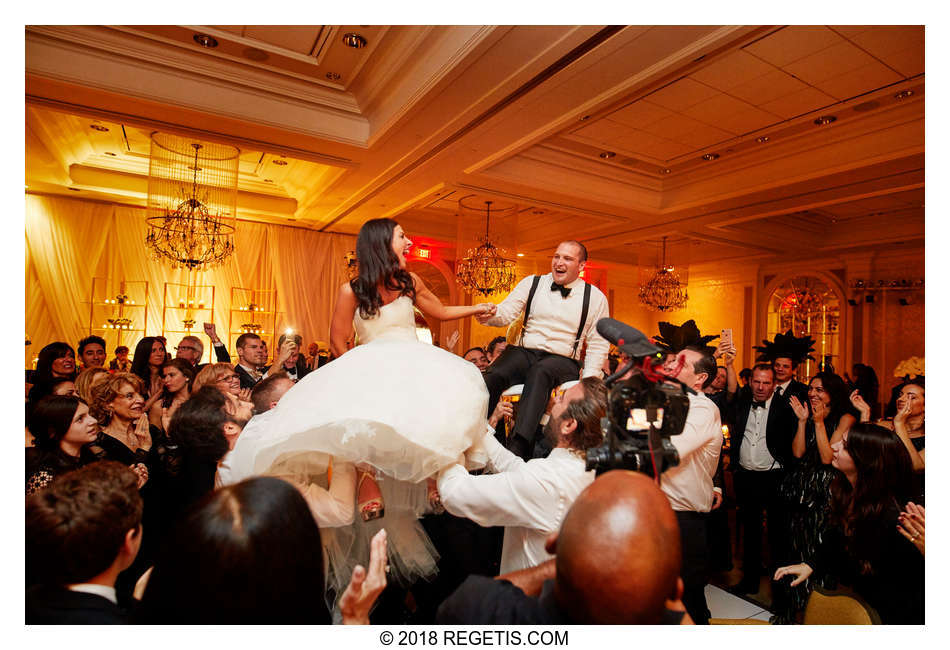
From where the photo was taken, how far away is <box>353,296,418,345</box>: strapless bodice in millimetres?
2529

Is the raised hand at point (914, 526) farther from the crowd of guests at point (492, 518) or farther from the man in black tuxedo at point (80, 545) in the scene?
the man in black tuxedo at point (80, 545)

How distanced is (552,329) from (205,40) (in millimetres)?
3770

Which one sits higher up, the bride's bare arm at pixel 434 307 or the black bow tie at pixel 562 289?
the black bow tie at pixel 562 289

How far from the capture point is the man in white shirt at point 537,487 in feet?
6.07

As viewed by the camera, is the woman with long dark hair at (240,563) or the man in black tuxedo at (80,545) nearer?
the woman with long dark hair at (240,563)

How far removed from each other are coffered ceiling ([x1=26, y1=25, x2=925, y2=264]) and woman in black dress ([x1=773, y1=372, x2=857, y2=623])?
2278 mm

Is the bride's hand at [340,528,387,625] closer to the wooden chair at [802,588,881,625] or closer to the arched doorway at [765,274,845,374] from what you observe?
the wooden chair at [802,588,881,625]

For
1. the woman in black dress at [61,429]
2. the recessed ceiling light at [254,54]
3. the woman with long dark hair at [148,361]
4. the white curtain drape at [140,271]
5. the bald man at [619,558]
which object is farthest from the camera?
the white curtain drape at [140,271]

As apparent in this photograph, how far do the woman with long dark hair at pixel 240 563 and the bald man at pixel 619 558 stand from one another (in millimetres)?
544

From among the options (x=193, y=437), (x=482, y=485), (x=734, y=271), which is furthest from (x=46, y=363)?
(x=734, y=271)

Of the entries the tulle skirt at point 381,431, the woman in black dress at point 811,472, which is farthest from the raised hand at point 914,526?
the tulle skirt at point 381,431

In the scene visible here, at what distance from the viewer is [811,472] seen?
359 cm

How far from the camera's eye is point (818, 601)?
6.68 feet

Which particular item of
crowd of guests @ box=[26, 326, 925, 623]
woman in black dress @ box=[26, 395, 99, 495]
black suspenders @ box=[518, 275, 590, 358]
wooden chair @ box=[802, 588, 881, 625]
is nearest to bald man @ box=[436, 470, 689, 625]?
crowd of guests @ box=[26, 326, 925, 623]
